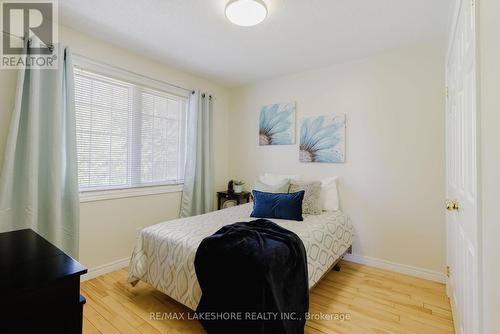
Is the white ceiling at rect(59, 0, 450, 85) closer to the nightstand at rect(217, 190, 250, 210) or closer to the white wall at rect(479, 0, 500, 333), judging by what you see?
the white wall at rect(479, 0, 500, 333)

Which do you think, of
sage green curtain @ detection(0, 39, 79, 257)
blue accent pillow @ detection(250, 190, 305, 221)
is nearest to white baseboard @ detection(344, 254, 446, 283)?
blue accent pillow @ detection(250, 190, 305, 221)

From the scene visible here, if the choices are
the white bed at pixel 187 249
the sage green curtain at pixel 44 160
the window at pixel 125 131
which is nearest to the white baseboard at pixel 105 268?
the sage green curtain at pixel 44 160

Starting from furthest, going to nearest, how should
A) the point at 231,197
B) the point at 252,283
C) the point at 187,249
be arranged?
1. the point at 231,197
2. the point at 187,249
3. the point at 252,283

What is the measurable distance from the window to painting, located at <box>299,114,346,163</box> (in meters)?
1.68

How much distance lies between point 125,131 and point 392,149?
9.87 feet

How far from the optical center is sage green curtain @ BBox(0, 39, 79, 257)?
6.41 feet

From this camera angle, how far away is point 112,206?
2.65 metres

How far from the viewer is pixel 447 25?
211cm

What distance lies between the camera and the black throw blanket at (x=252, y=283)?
1.39m

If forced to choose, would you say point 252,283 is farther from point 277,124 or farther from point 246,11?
point 277,124

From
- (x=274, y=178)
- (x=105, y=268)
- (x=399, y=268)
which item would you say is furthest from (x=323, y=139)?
(x=105, y=268)

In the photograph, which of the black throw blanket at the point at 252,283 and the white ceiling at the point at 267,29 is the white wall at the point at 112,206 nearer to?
the white ceiling at the point at 267,29

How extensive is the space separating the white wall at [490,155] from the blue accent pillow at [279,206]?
1.59 metres

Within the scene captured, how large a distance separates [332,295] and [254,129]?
8.04ft
